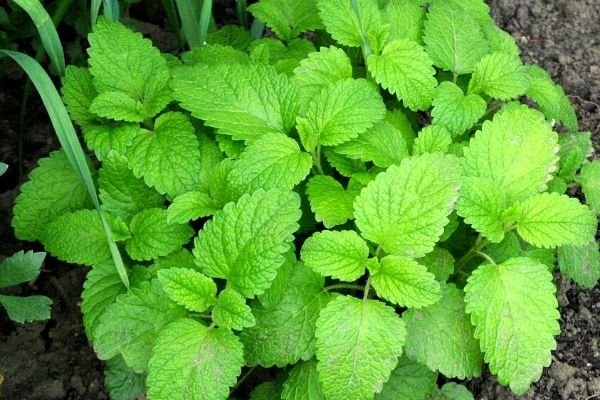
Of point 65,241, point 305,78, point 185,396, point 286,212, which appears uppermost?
point 305,78

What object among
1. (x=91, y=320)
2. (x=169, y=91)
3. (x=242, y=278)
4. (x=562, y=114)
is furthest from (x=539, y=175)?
(x=91, y=320)

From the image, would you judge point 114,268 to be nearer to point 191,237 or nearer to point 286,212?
point 191,237

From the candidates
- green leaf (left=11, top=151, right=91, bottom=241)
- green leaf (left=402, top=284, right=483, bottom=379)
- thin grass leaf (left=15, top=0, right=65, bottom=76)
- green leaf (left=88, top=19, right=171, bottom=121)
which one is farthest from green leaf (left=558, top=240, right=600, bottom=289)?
thin grass leaf (left=15, top=0, right=65, bottom=76)

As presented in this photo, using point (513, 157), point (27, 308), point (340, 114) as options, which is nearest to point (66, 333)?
point (27, 308)

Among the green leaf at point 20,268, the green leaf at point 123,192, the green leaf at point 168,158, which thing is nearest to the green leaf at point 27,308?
the green leaf at point 20,268

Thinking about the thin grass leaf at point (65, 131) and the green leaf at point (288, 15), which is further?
the green leaf at point (288, 15)

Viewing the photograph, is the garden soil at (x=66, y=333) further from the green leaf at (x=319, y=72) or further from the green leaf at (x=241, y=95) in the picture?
the green leaf at (x=319, y=72)
